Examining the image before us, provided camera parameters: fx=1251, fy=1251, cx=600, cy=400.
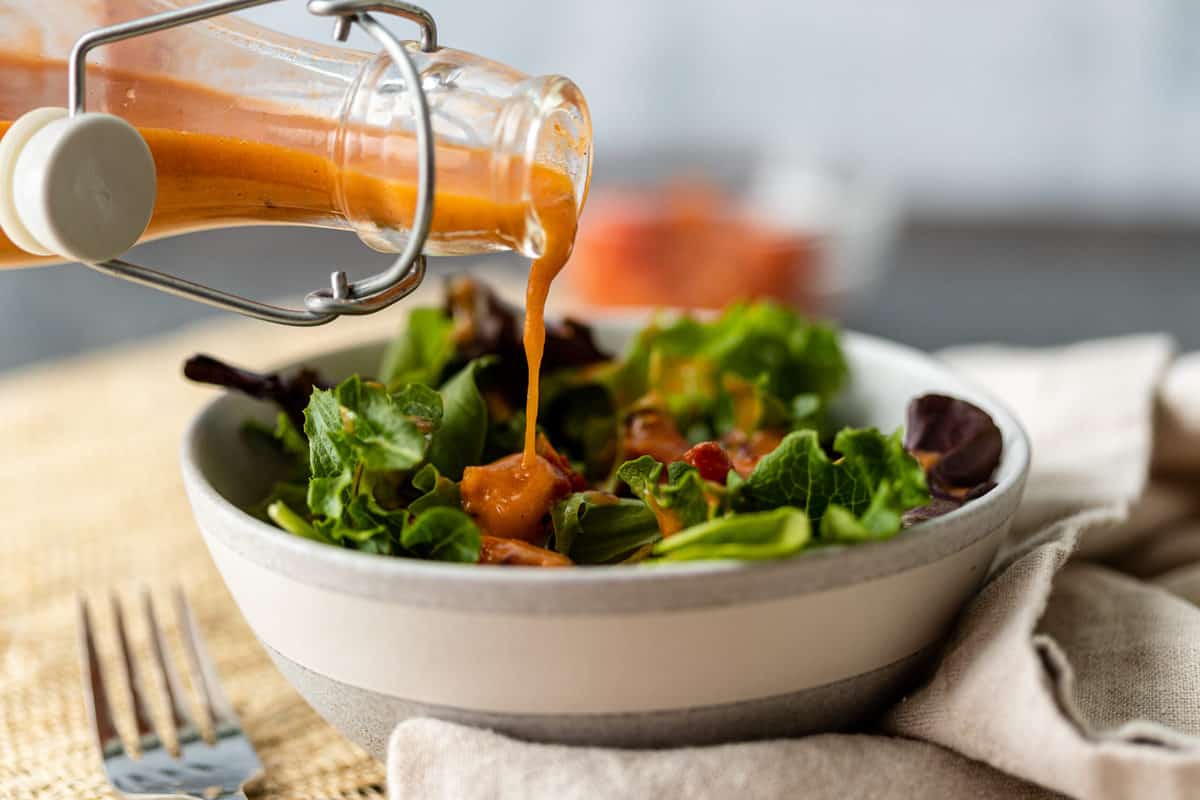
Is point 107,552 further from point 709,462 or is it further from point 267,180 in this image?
point 709,462

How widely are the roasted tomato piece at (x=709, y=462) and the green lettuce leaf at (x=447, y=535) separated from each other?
27 centimetres

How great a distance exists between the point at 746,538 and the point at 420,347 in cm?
84

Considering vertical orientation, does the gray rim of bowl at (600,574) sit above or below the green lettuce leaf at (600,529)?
above

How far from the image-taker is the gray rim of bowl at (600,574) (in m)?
1.08

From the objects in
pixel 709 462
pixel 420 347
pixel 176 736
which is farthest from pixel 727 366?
pixel 176 736

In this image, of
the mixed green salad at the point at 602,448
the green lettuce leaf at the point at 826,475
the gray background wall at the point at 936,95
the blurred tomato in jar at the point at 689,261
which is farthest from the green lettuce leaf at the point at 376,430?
the gray background wall at the point at 936,95

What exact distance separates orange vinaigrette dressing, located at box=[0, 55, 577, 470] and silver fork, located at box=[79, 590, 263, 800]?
0.49m

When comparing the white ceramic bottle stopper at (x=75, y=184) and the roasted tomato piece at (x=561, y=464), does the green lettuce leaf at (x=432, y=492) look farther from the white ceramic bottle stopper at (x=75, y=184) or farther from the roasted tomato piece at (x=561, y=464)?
the white ceramic bottle stopper at (x=75, y=184)

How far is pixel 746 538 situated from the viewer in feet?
3.73

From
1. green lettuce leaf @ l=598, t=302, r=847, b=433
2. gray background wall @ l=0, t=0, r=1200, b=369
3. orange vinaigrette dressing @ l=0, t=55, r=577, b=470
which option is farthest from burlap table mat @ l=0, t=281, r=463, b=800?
gray background wall @ l=0, t=0, r=1200, b=369

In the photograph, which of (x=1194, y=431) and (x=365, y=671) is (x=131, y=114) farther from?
(x=1194, y=431)

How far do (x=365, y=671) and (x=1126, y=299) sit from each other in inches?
141

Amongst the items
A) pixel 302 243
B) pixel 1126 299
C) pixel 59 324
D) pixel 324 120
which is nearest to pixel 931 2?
pixel 1126 299

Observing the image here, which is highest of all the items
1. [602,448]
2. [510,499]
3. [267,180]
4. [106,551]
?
[267,180]
